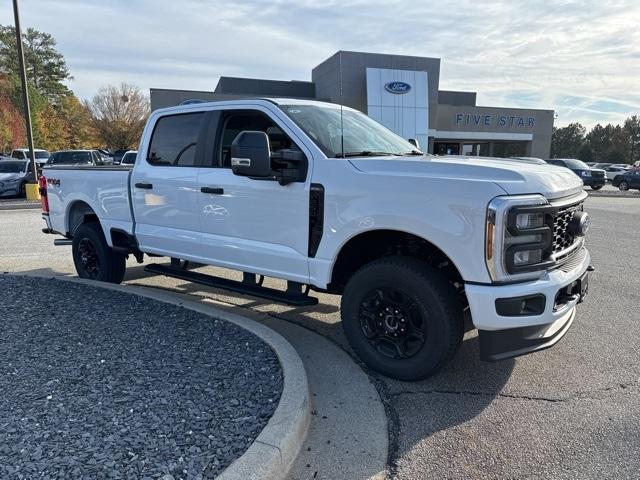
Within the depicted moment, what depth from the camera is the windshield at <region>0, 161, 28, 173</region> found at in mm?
18934

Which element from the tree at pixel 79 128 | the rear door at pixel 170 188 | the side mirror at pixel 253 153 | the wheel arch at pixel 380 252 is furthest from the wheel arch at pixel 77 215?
the tree at pixel 79 128

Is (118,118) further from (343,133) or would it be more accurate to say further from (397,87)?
(343,133)

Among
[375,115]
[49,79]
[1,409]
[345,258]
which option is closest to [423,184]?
[345,258]

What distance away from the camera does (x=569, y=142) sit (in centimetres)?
8931

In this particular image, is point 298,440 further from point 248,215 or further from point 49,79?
point 49,79

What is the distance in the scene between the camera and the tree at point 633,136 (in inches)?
3313

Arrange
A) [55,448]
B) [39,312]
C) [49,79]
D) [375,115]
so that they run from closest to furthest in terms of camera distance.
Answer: [55,448]
[39,312]
[375,115]
[49,79]

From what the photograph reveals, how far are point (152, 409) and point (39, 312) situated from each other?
2466 mm

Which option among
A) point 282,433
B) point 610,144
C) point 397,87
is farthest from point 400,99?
point 610,144

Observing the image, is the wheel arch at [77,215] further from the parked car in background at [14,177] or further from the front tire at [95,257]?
the parked car in background at [14,177]

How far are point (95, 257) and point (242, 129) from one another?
2.96 m

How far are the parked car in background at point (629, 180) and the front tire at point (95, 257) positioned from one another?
97.3 feet

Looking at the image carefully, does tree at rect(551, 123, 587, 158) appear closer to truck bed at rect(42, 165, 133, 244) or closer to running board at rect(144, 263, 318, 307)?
truck bed at rect(42, 165, 133, 244)

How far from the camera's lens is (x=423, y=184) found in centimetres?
341
